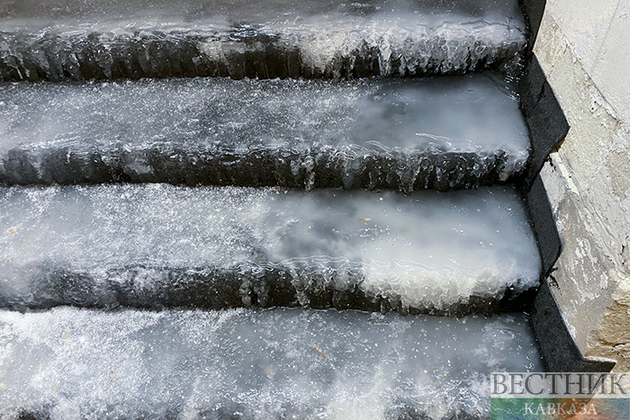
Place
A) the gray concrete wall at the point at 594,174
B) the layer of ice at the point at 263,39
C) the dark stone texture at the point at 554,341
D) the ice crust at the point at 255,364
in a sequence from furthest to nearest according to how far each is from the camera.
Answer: the layer of ice at the point at 263,39
the ice crust at the point at 255,364
the dark stone texture at the point at 554,341
the gray concrete wall at the point at 594,174

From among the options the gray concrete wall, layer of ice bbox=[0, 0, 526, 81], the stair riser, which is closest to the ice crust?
the gray concrete wall

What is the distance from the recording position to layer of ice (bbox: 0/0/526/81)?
1.55 m

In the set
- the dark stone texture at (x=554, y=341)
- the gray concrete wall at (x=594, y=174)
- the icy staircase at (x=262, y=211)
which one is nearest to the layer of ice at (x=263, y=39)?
the icy staircase at (x=262, y=211)

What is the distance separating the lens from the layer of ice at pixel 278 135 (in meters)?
1.42

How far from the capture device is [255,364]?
131 centimetres

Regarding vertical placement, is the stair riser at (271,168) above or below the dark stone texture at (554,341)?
above

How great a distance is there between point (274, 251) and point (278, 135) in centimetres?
38

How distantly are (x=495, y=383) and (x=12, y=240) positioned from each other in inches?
60.0

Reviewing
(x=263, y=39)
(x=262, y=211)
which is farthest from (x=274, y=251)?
(x=263, y=39)

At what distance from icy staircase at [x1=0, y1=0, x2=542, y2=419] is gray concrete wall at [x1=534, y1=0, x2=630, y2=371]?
185mm

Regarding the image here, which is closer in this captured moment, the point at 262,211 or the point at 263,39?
the point at 262,211

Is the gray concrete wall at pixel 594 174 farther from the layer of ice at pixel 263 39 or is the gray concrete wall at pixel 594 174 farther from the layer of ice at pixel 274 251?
the layer of ice at pixel 263 39

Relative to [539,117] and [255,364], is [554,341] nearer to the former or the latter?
[539,117]

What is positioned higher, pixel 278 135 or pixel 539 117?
pixel 539 117
